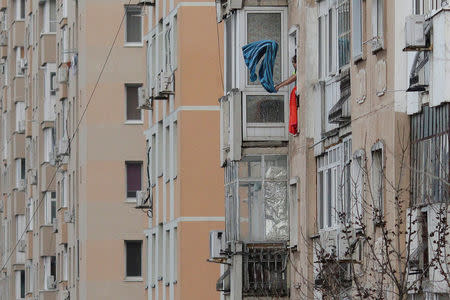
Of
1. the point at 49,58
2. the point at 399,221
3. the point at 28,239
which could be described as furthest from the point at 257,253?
the point at 28,239

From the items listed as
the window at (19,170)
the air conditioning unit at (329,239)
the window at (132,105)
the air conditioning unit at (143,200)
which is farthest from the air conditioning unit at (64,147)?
the air conditioning unit at (329,239)

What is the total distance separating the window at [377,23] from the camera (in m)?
26.3

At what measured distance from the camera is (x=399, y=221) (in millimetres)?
23250

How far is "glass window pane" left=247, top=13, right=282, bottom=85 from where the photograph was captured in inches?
1377

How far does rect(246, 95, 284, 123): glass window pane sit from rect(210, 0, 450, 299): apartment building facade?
39 mm

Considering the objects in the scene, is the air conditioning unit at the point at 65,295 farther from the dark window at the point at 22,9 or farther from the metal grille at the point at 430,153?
the metal grille at the point at 430,153

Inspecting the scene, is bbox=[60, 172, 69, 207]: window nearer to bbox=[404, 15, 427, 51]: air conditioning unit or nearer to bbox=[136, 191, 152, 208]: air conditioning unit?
bbox=[136, 191, 152, 208]: air conditioning unit

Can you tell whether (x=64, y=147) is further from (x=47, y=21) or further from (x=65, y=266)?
(x=47, y=21)

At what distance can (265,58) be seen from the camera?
1348 inches

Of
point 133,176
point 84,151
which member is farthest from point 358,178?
point 84,151

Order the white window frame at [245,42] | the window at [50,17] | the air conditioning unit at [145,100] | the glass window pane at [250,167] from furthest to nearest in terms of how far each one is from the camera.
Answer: the window at [50,17]
the air conditioning unit at [145,100]
the glass window pane at [250,167]
the white window frame at [245,42]

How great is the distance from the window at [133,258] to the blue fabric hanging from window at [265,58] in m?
26.0

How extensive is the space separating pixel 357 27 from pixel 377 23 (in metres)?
1.30

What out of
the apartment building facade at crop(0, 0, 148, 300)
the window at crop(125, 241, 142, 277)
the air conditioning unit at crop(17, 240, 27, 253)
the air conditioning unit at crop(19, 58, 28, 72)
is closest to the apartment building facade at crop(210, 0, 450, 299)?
the apartment building facade at crop(0, 0, 148, 300)
